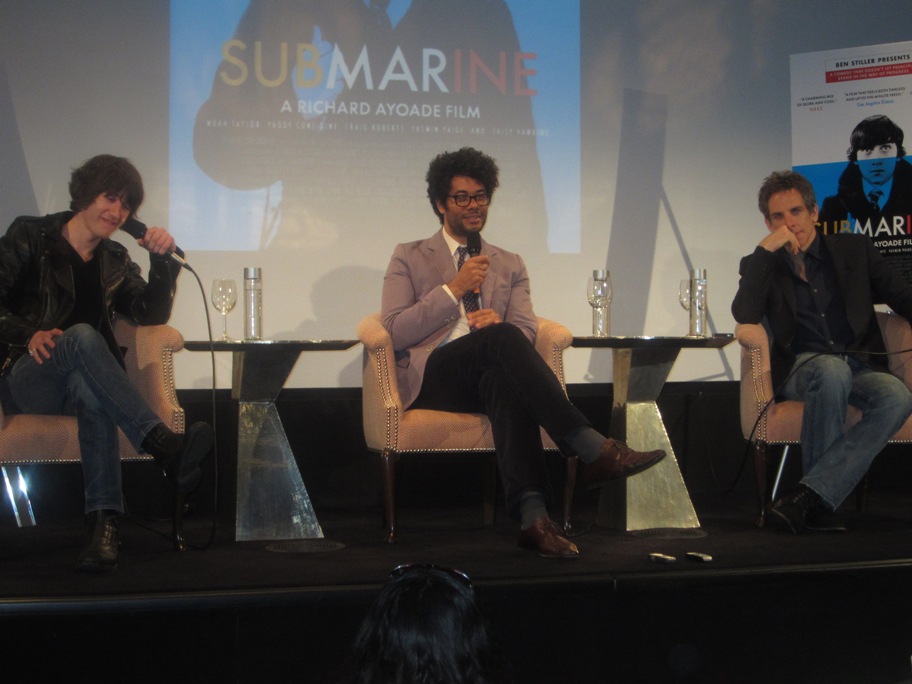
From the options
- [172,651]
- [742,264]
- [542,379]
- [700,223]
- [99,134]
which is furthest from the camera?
[700,223]

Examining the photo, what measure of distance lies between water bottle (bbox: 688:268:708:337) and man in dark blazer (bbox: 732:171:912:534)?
0.12m

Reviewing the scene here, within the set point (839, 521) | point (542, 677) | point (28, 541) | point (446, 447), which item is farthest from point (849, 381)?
point (28, 541)

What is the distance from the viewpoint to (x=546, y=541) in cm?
251

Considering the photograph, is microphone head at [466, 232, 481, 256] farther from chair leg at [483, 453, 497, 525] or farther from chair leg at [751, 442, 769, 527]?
chair leg at [751, 442, 769, 527]

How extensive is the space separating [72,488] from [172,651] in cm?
159

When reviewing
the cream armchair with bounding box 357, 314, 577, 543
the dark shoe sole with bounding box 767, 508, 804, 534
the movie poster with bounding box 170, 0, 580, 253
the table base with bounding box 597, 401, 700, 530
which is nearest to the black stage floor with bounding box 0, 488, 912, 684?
the dark shoe sole with bounding box 767, 508, 804, 534

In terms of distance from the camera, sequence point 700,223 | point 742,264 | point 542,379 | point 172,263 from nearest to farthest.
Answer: point 542,379
point 172,263
point 742,264
point 700,223

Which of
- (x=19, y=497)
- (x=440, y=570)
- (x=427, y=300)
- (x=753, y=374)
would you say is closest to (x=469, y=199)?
(x=427, y=300)

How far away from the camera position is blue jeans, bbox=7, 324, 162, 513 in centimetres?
255

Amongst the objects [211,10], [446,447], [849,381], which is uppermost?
[211,10]

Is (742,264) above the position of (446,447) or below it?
above

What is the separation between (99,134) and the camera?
3840mm

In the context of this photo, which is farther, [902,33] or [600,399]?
[902,33]

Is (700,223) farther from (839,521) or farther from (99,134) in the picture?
(99,134)
